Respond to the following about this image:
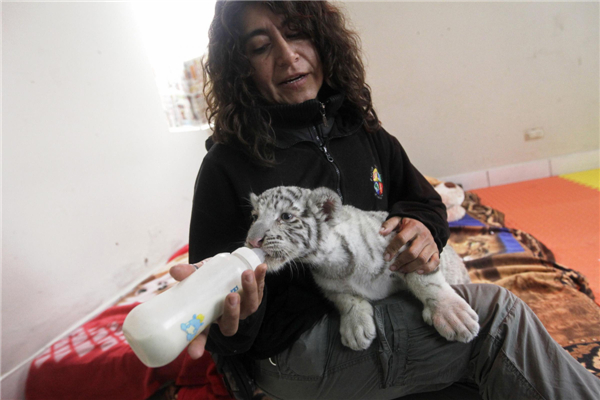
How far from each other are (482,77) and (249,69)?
2702 mm

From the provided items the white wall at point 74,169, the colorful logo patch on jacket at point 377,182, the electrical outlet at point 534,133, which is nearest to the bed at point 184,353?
the white wall at point 74,169

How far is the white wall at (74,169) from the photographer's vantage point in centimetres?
146

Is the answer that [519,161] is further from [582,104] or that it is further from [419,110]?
[419,110]

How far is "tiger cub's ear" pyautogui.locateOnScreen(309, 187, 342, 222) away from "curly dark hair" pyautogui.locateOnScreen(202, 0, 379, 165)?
0.63 ft

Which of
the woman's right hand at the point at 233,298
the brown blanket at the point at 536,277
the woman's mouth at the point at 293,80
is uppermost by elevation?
the woman's mouth at the point at 293,80

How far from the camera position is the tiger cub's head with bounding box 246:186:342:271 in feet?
2.69

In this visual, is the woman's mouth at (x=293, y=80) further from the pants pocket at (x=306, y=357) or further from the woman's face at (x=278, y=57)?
the pants pocket at (x=306, y=357)

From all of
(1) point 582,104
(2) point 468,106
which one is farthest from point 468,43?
(1) point 582,104

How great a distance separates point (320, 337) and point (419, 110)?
265 cm

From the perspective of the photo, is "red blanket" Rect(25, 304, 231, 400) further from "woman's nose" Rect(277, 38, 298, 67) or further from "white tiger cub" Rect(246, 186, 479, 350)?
"woman's nose" Rect(277, 38, 298, 67)

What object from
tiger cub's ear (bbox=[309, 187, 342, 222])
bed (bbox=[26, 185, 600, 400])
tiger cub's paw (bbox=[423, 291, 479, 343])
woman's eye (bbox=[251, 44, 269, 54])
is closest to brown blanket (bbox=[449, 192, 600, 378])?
bed (bbox=[26, 185, 600, 400])

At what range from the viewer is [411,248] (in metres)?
0.93

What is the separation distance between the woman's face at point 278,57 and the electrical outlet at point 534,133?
283 centimetres

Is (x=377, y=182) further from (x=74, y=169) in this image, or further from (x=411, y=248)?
(x=74, y=169)
